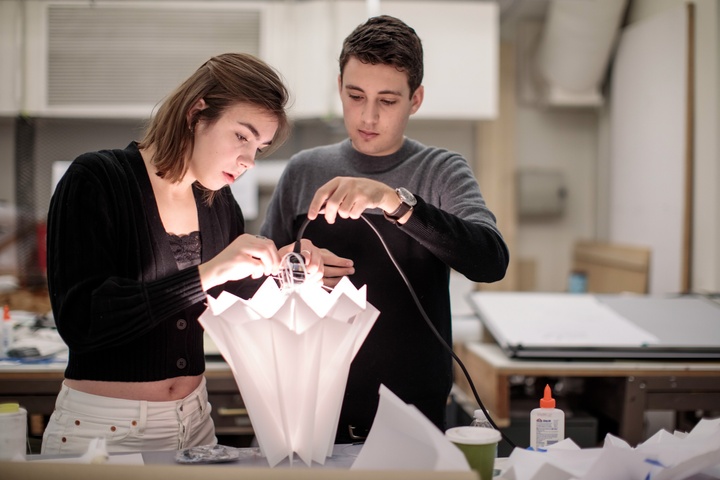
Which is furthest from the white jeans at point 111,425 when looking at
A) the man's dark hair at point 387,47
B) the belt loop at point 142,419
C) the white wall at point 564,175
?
the white wall at point 564,175

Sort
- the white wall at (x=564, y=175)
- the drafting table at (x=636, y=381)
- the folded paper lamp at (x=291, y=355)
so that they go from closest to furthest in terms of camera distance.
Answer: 1. the folded paper lamp at (x=291, y=355)
2. the drafting table at (x=636, y=381)
3. the white wall at (x=564, y=175)

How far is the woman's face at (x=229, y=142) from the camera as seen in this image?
1.27m

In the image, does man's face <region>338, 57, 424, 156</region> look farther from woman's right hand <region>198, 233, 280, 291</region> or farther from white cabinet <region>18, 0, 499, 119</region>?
white cabinet <region>18, 0, 499, 119</region>

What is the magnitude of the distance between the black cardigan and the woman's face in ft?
0.36

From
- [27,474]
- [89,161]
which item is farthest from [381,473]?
[89,161]

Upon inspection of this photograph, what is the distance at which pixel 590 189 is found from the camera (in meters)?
4.24

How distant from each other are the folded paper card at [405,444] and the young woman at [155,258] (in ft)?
1.04

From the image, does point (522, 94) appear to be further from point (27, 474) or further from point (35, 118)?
point (27, 474)

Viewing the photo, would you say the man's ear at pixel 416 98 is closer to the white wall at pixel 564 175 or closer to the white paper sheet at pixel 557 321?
the white paper sheet at pixel 557 321

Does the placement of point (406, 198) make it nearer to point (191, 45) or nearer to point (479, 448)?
point (479, 448)

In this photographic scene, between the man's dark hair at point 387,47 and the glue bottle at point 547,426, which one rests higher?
the man's dark hair at point 387,47

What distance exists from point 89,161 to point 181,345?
1.26 feet

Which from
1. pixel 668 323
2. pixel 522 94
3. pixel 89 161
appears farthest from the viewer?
pixel 522 94

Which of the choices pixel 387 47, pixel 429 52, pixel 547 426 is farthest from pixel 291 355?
pixel 429 52
